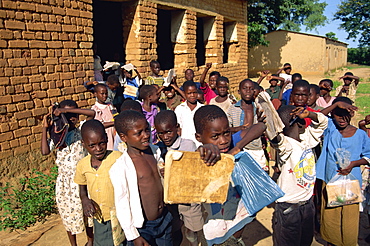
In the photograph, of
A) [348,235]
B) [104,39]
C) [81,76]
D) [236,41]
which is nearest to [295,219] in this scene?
[348,235]

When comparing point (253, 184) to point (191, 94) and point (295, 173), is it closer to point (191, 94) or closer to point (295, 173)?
point (295, 173)

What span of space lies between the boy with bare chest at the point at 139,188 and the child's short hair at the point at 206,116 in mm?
388

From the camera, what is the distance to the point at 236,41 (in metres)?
11.3

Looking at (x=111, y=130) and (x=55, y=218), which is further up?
(x=111, y=130)

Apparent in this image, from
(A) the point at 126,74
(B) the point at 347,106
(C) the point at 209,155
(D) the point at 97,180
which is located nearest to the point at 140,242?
(D) the point at 97,180

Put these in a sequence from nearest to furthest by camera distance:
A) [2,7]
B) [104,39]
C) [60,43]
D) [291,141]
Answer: [291,141], [2,7], [60,43], [104,39]

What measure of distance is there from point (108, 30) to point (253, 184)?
7990 mm

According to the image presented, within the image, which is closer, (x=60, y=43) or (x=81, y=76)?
(x=60, y=43)

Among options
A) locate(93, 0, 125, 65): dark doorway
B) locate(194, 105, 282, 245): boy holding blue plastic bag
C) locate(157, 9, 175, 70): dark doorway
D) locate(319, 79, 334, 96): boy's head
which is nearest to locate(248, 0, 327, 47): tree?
locate(157, 9, 175, 70): dark doorway

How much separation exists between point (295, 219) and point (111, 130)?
2457 millimetres

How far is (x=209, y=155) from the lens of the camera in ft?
5.75

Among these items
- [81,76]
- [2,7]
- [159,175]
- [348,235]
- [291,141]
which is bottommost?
[348,235]

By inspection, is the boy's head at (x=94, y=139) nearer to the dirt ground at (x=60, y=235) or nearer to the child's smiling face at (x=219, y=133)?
the child's smiling face at (x=219, y=133)

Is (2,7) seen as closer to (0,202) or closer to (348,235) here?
(0,202)
